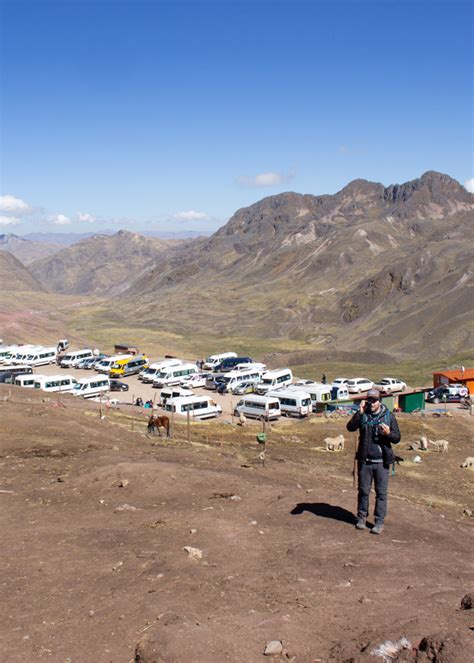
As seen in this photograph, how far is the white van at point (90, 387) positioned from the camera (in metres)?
51.3

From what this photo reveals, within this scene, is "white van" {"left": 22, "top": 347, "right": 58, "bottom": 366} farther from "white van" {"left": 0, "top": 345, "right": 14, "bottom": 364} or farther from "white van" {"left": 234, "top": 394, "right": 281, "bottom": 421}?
"white van" {"left": 234, "top": 394, "right": 281, "bottom": 421}

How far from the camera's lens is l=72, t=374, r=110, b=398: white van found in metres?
51.3

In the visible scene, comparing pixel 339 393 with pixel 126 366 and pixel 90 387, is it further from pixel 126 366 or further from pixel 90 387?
pixel 126 366

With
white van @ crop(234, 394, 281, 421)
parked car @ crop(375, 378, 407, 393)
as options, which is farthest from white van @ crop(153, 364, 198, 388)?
parked car @ crop(375, 378, 407, 393)

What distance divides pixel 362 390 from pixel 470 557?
44.9 m

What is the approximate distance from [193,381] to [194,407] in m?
14.8

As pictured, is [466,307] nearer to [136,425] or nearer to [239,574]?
[136,425]

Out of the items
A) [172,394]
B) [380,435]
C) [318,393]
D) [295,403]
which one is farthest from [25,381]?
[380,435]

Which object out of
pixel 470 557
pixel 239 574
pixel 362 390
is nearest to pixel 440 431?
pixel 362 390

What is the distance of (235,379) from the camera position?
5719cm

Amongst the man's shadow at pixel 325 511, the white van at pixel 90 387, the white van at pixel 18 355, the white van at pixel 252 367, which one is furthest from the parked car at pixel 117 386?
the man's shadow at pixel 325 511

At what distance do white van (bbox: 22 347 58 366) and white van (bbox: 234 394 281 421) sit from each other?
3001 centimetres

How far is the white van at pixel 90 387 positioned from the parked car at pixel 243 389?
11.4 meters

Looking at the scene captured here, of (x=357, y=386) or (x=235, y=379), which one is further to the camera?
(x=235, y=379)
